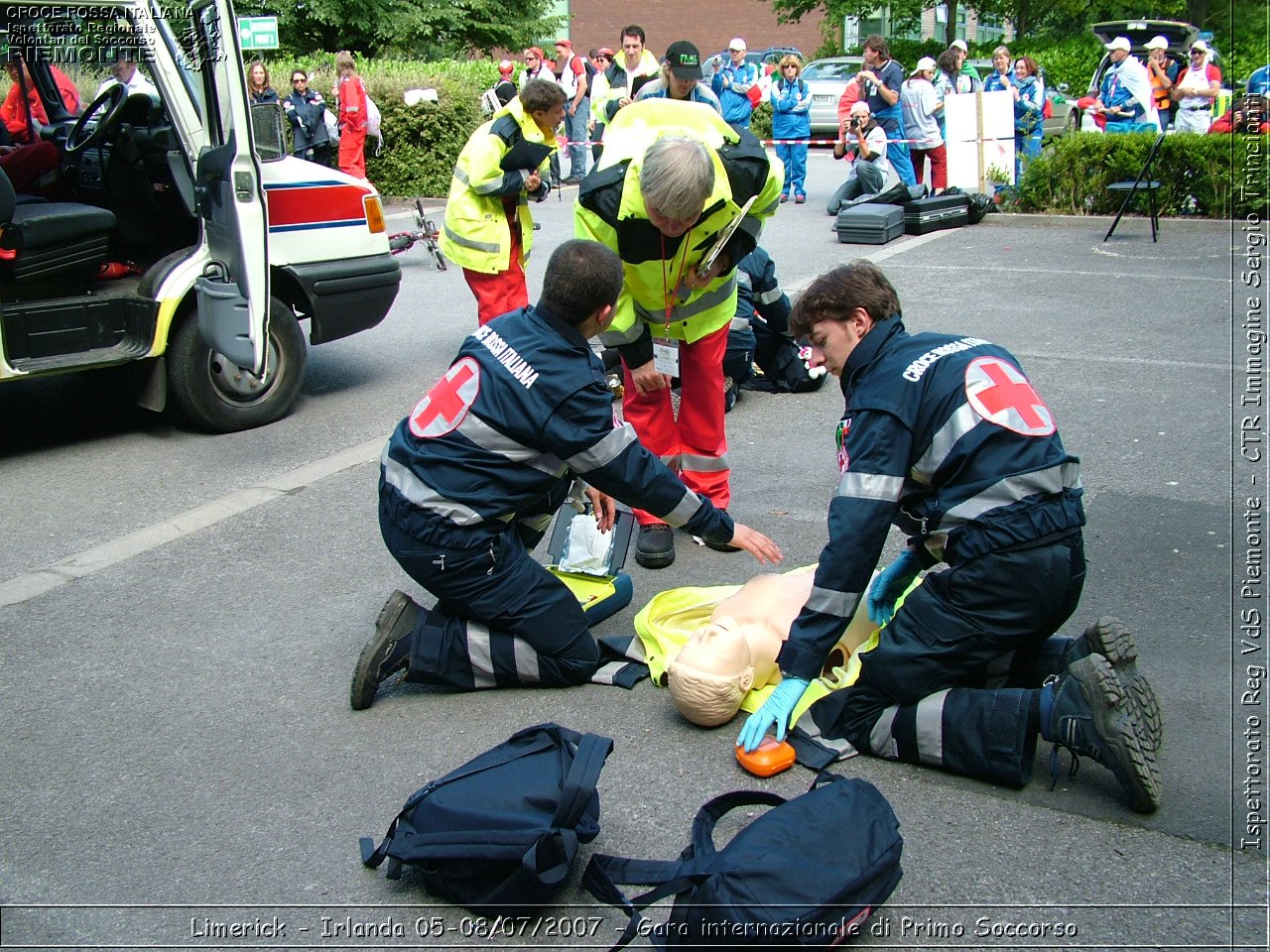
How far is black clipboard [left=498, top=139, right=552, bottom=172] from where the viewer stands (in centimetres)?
686

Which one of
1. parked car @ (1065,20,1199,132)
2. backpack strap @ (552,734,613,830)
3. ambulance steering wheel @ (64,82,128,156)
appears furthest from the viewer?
parked car @ (1065,20,1199,132)

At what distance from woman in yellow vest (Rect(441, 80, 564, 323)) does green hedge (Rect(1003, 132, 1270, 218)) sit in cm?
771

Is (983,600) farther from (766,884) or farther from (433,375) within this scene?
(433,375)

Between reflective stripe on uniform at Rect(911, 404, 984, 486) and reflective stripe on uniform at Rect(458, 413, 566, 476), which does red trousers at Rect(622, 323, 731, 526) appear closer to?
reflective stripe on uniform at Rect(458, 413, 566, 476)

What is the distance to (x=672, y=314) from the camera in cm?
493

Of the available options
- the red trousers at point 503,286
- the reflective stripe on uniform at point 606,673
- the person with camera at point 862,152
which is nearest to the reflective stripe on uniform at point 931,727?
the reflective stripe on uniform at point 606,673

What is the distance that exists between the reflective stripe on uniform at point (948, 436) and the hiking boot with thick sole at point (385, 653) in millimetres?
1693

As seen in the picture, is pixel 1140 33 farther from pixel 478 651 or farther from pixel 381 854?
pixel 381 854

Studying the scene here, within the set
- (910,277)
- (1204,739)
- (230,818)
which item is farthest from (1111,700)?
(910,277)

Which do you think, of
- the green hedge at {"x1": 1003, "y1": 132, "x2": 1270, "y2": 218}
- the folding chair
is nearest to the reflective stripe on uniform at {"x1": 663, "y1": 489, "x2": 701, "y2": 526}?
the folding chair

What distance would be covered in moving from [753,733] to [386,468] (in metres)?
1.46

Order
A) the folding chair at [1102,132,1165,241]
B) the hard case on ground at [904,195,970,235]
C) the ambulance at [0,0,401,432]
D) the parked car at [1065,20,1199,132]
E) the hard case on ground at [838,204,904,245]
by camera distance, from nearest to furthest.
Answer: the ambulance at [0,0,401,432]
the folding chair at [1102,132,1165,241]
the hard case on ground at [838,204,904,245]
the hard case on ground at [904,195,970,235]
the parked car at [1065,20,1199,132]

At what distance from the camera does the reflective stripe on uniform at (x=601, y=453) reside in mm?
3641

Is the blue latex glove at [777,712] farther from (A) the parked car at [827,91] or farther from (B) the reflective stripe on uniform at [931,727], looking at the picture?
(A) the parked car at [827,91]
